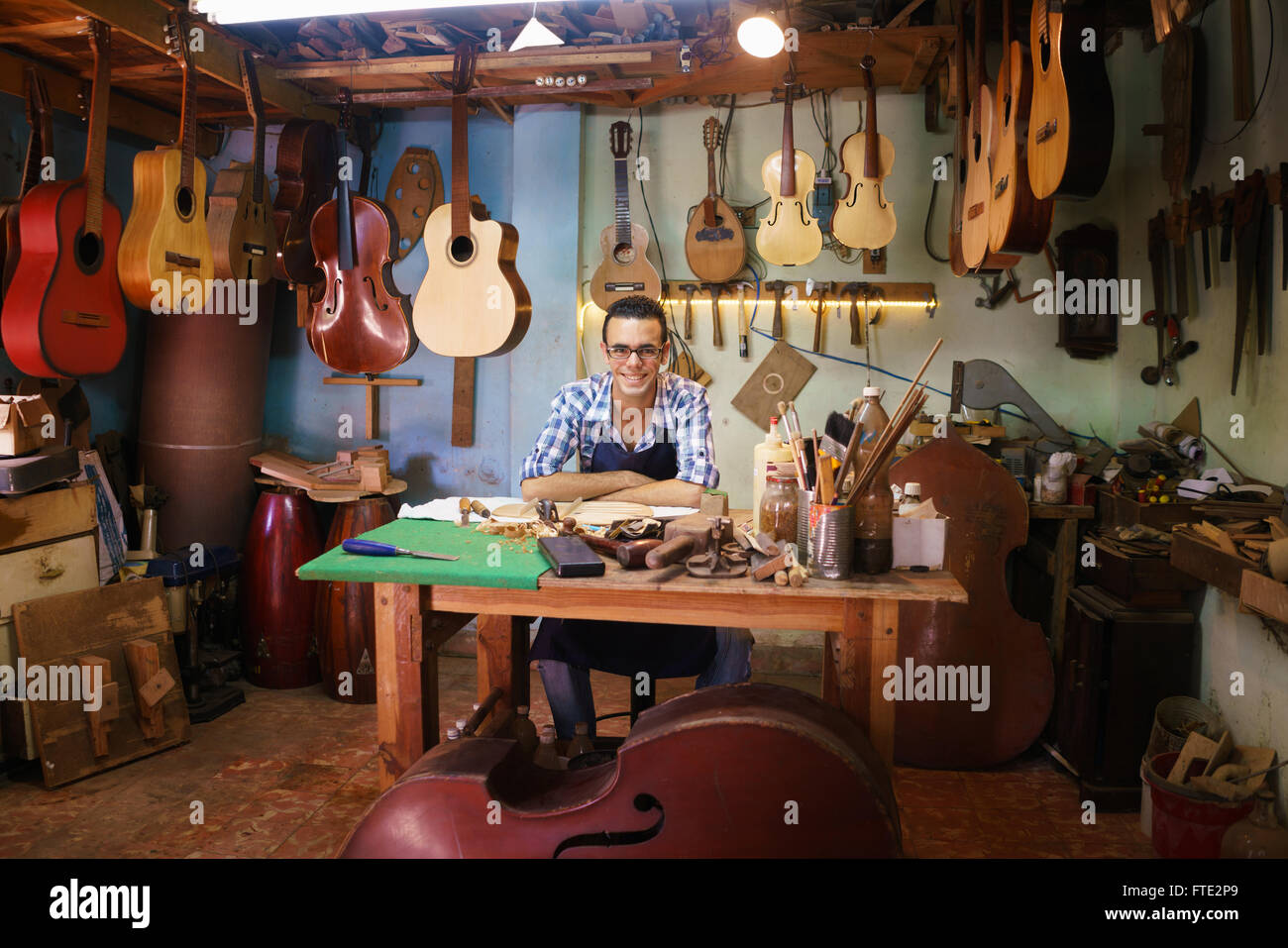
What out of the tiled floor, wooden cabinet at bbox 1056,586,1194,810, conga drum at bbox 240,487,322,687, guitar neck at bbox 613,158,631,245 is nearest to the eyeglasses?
guitar neck at bbox 613,158,631,245

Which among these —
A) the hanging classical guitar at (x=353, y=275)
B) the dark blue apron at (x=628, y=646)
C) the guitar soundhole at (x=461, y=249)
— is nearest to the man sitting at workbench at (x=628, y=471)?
the dark blue apron at (x=628, y=646)

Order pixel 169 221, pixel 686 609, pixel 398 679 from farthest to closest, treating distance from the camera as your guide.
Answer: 1. pixel 169 221
2. pixel 398 679
3. pixel 686 609

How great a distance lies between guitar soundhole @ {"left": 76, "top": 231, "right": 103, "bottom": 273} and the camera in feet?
12.1

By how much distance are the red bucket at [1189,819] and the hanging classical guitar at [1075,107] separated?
204 centimetres

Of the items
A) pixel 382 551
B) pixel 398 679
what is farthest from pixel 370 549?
pixel 398 679

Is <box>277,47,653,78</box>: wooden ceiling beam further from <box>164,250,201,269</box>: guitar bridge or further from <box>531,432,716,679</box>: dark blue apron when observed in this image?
<box>531,432,716,679</box>: dark blue apron

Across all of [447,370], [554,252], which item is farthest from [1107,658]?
[447,370]

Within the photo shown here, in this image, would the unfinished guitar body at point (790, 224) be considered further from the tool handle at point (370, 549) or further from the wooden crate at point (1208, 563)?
the tool handle at point (370, 549)

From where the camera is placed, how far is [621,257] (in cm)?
481

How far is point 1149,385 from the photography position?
4.18 metres

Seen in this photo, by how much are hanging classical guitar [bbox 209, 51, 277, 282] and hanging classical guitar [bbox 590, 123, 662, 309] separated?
174 centimetres

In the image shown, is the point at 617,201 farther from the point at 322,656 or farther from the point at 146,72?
the point at 322,656

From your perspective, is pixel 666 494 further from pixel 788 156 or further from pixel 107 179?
pixel 107 179

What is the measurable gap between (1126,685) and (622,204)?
3.38m
